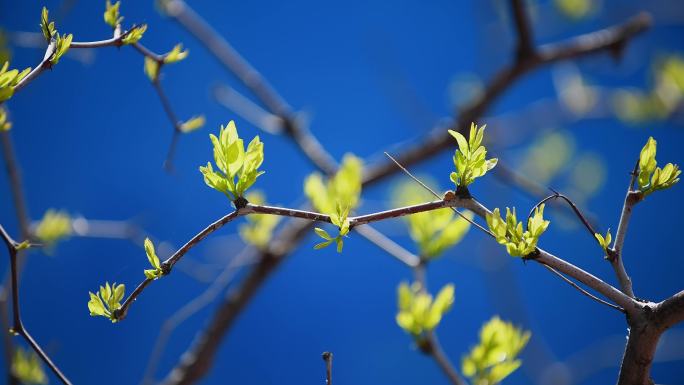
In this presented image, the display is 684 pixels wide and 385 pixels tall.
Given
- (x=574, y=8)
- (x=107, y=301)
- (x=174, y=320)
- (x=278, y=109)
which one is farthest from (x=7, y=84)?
(x=574, y=8)

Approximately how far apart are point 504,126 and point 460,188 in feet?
3.74

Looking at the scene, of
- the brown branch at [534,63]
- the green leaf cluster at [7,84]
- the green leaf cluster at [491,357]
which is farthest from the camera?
the brown branch at [534,63]

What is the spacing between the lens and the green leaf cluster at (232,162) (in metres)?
0.37

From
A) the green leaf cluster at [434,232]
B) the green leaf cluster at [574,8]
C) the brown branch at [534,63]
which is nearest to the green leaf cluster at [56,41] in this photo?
the green leaf cluster at [434,232]

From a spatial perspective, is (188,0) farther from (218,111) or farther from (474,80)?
(474,80)

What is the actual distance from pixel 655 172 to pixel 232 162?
0.91 feet

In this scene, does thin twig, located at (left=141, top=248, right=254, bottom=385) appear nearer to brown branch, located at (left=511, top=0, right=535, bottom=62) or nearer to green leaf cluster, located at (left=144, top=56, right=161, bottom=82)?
green leaf cluster, located at (left=144, top=56, right=161, bottom=82)

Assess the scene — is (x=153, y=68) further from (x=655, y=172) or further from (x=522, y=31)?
(x=522, y=31)

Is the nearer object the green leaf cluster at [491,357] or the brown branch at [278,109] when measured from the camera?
the green leaf cluster at [491,357]

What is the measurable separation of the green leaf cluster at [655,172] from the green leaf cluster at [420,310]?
207mm

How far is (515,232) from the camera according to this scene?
35 centimetres

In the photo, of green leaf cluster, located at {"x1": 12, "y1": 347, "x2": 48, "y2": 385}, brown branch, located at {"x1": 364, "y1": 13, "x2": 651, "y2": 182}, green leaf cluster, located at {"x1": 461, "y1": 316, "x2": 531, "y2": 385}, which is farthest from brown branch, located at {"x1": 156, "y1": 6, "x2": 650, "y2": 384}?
green leaf cluster, located at {"x1": 461, "y1": 316, "x2": 531, "y2": 385}

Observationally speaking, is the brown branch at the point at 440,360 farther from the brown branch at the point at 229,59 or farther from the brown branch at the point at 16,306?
the brown branch at the point at 229,59

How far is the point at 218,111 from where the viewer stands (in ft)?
6.17
